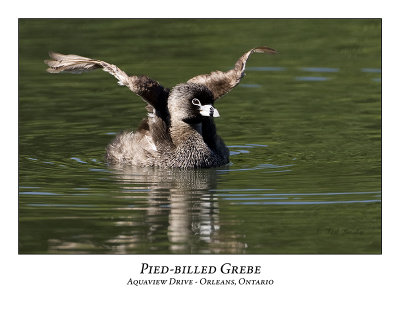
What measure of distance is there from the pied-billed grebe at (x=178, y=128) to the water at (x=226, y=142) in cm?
27

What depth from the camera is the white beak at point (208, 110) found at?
16783mm

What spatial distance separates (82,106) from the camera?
2195 centimetres

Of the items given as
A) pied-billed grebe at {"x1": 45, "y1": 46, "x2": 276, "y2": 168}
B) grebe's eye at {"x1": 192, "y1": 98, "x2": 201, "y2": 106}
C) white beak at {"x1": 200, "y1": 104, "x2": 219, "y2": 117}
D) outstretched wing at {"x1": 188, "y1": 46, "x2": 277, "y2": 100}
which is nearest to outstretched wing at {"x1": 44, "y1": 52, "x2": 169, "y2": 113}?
pied-billed grebe at {"x1": 45, "y1": 46, "x2": 276, "y2": 168}

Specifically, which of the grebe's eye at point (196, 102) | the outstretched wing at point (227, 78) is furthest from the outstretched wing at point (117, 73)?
the outstretched wing at point (227, 78)

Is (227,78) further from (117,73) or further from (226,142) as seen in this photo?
(226,142)

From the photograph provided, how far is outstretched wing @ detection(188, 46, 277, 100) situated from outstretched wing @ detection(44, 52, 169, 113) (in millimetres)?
1114

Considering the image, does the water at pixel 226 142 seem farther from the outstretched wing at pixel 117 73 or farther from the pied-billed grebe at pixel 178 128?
the outstretched wing at pixel 117 73

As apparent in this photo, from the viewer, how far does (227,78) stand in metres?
17.5

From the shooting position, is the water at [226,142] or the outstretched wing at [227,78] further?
the outstretched wing at [227,78]

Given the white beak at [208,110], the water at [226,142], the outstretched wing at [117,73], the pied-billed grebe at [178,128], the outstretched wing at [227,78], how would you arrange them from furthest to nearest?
1. the outstretched wing at [227,78]
2. the pied-billed grebe at [178,128]
3. the white beak at [208,110]
4. the outstretched wing at [117,73]
5. the water at [226,142]

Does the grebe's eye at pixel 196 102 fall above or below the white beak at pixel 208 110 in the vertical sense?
above

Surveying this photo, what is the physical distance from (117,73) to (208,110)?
164cm

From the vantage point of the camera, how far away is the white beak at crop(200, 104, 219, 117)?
16.8 metres

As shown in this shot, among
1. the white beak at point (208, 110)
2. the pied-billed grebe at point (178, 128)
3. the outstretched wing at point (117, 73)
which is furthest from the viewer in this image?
the pied-billed grebe at point (178, 128)
